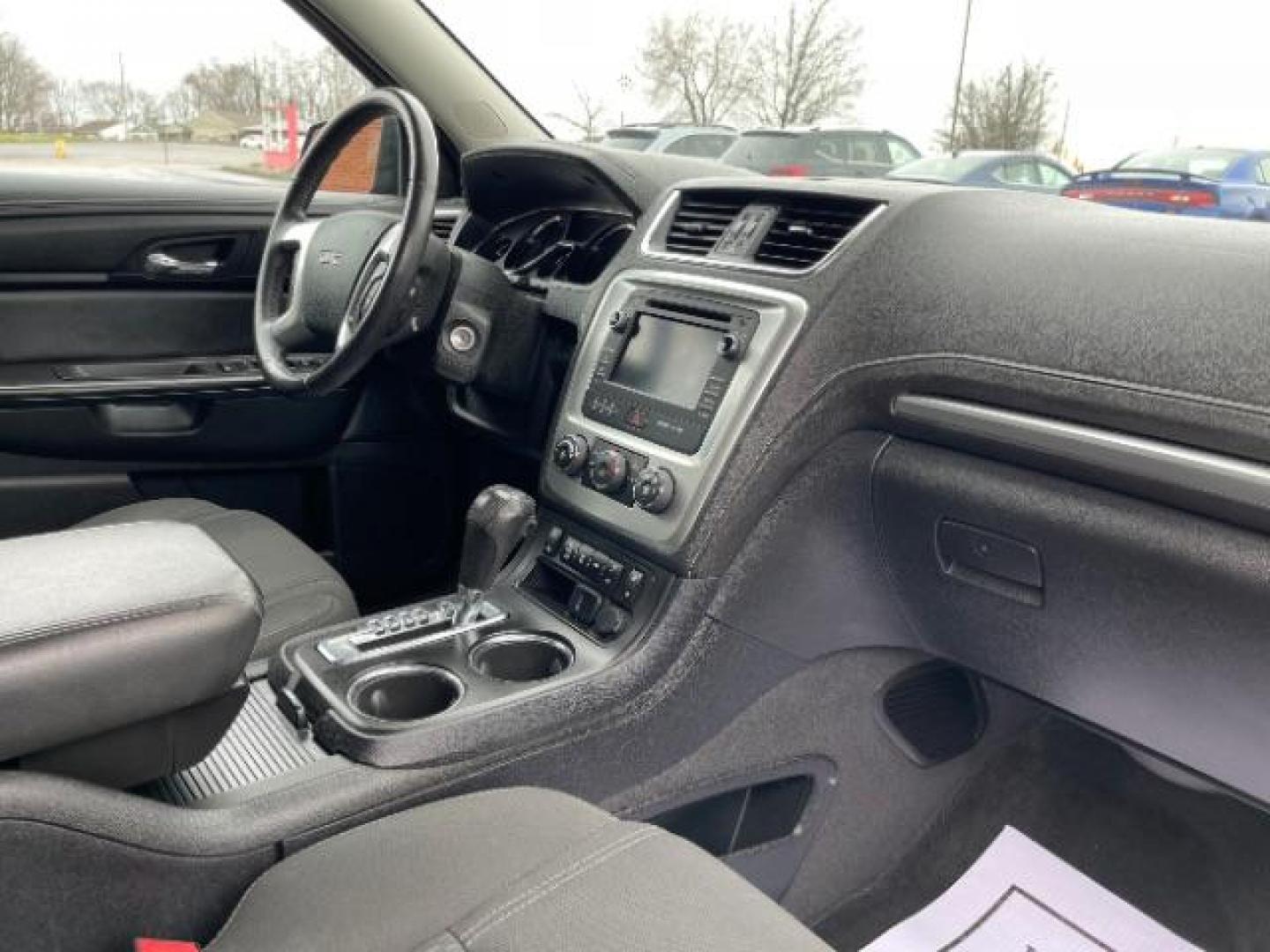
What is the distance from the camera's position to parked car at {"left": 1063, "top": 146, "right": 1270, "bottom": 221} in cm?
167

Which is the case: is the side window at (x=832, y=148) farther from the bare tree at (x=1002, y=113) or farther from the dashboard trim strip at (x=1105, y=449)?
the dashboard trim strip at (x=1105, y=449)

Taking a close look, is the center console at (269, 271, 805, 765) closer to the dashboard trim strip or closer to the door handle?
the dashboard trim strip

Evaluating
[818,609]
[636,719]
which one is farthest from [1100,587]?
[636,719]

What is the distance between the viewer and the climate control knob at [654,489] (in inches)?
55.5

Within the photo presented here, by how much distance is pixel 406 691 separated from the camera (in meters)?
1.37

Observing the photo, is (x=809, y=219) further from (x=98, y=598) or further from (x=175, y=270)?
(x=175, y=270)

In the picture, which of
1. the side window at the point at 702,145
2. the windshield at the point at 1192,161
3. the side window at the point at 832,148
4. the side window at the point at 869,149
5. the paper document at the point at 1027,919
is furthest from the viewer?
the side window at the point at 832,148

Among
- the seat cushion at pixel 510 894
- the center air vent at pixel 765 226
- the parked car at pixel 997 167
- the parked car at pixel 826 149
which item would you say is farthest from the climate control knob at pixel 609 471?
the parked car at pixel 826 149

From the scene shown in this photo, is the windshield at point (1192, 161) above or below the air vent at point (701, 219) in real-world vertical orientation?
above

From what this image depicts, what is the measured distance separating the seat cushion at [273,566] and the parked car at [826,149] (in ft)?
3.66

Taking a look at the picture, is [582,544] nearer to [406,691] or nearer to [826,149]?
[406,691]

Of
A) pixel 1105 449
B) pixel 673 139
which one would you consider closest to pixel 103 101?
pixel 673 139

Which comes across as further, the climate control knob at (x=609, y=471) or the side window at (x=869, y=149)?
the side window at (x=869, y=149)

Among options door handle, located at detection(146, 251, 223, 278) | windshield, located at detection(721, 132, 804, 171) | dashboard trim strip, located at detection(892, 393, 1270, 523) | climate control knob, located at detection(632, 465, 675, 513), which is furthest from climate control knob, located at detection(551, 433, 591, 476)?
door handle, located at detection(146, 251, 223, 278)
